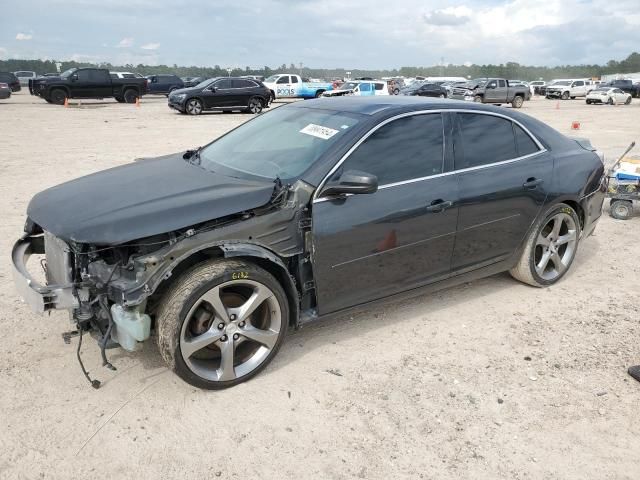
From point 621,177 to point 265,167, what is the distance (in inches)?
216

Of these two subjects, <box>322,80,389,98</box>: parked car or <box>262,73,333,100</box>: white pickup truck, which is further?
<box>262,73,333,100</box>: white pickup truck

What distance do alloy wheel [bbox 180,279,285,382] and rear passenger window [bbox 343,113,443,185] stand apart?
1.04 meters

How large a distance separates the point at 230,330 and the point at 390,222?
1.27 m

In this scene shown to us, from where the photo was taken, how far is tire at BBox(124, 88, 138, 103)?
27.6m

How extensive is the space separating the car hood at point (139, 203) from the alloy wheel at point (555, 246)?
267 centimetres

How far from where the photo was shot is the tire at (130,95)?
90.7 feet

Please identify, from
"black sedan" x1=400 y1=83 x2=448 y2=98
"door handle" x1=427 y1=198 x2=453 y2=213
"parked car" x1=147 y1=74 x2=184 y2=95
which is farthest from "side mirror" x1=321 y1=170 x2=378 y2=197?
"parked car" x1=147 y1=74 x2=184 y2=95

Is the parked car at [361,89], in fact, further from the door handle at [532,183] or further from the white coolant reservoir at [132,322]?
the white coolant reservoir at [132,322]

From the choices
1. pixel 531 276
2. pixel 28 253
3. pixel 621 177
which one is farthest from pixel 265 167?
pixel 621 177

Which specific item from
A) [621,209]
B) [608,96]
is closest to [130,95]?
[621,209]

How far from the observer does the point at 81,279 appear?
9.98 feet

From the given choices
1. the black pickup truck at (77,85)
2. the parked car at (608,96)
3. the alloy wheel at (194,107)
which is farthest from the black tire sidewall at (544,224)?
the parked car at (608,96)

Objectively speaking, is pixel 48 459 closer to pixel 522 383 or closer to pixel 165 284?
pixel 165 284

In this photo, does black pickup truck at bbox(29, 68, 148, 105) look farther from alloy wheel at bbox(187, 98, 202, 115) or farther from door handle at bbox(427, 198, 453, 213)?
door handle at bbox(427, 198, 453, 213)
